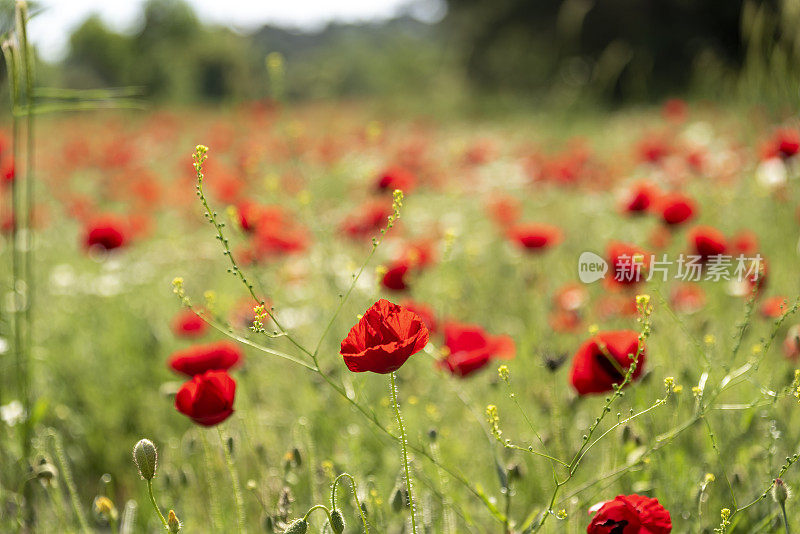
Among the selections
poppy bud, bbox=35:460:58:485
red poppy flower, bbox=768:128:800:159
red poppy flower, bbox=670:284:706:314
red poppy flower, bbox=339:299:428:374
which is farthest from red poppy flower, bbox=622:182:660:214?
poppy bud, bbox=35:460:58:485

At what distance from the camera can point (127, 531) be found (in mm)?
1241

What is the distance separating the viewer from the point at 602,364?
3.99 feet

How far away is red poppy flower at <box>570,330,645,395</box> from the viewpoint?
1178mm

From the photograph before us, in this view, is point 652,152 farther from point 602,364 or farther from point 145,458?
point 145,458

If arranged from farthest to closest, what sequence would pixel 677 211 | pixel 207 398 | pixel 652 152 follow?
pixel 652 152
pixel 677 211
pixel 207 398

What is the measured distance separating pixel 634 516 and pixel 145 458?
0.65m

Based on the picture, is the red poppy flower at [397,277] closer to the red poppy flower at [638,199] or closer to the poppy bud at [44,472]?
the red poppy flower at [638,199]

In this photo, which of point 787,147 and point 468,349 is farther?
point 787,147

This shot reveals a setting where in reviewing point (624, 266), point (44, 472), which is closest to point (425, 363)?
point (624, 266)

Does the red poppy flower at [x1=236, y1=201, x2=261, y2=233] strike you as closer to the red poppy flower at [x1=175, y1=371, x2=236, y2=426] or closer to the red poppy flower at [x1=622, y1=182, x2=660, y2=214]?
the red poppy flower at [x1=175, y1=371, x2=236, y2=426]

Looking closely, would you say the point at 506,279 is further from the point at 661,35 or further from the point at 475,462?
the point at 661,35

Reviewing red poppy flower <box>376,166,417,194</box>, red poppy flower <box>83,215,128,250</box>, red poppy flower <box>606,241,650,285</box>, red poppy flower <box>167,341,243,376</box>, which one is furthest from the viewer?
red poppy flower <box>83,215,128,250</box>

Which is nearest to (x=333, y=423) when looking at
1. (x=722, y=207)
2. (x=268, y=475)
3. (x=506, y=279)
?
(x=268, y=475)

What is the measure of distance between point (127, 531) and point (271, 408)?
0.97 metres
